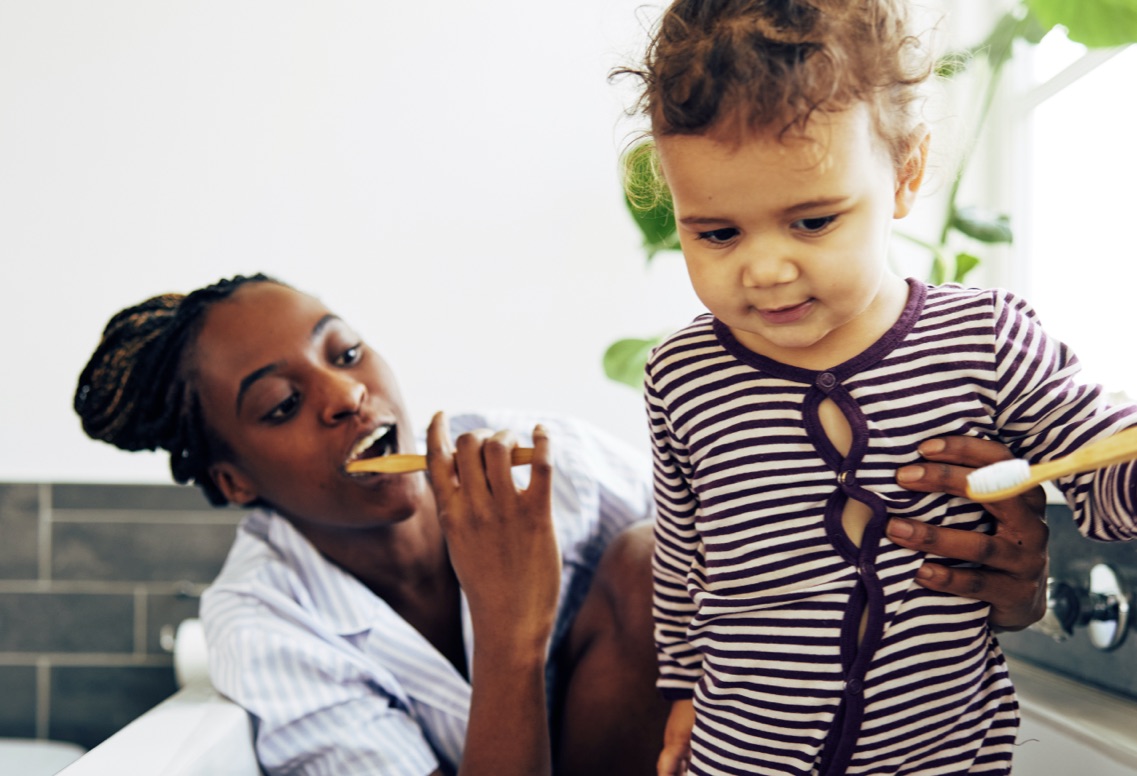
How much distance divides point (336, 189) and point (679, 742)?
54.5 inches

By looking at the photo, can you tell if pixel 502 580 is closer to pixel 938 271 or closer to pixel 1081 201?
pixel 938 271

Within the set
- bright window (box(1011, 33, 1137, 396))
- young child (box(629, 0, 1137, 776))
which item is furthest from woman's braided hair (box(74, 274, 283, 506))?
bright window (box(1011, 33, 1137, 396))

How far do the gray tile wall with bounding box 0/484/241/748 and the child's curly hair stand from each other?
4.95 ft

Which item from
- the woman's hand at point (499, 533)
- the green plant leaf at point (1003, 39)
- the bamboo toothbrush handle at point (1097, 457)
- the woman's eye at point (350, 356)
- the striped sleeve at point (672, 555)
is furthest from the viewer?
the green plant leaf at point (1003, 39)

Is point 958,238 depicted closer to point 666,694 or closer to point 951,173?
point 951,173

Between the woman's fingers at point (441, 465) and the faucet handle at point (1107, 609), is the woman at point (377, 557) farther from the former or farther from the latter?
the faucet handle at point (1107, 609)

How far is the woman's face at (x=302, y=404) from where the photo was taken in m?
1.11

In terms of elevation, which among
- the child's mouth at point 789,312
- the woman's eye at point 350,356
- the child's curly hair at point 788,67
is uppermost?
the child's curly hair at point 788,67

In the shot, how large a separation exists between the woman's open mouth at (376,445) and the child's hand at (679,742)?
1.46ft

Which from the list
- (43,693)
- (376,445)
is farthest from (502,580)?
(43,693)

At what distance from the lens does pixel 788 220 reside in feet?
2.04

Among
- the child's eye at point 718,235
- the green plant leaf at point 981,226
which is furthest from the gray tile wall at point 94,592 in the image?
the child's eye at point 718,235

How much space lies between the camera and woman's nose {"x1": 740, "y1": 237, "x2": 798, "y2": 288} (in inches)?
24.5

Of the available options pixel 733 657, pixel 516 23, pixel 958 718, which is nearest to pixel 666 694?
pixel 733 657
